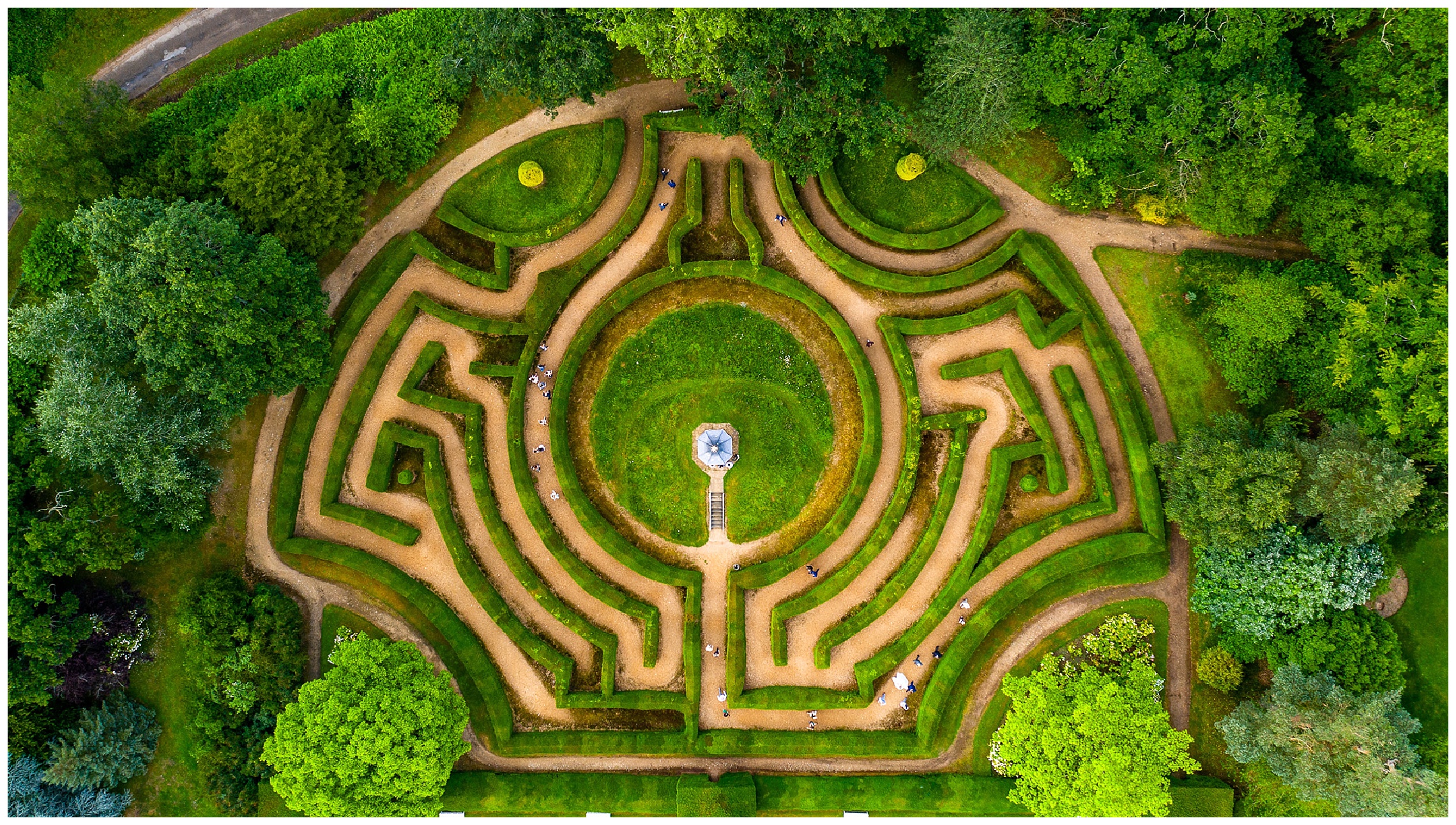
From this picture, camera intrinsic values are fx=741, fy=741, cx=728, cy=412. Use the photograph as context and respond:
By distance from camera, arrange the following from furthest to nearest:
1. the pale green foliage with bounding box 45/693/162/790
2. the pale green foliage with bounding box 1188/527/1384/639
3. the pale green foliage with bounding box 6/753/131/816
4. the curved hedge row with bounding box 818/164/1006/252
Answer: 1. the curved hedge row with bounding box 818/164/1006/252
2. the pale green foliage with bounding box 45/693/162/790
3. the pale green foliage with bounding box 6/753/131/816
4. the pale green foliage with bounding box 1188/527/1384/639

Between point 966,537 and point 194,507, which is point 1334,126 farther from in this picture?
point 194,507

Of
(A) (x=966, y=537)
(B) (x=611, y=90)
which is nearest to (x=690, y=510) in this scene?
(A) (x=966, y=537)

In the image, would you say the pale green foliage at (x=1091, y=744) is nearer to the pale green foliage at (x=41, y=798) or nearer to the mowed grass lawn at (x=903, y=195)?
the mowed grass lawn at (x=903, y=195)

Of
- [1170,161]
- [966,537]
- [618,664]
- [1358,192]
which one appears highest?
[1170,161]

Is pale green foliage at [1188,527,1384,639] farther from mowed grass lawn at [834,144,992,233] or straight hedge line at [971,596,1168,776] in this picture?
mowed grass lawn at [834,144,992,233]

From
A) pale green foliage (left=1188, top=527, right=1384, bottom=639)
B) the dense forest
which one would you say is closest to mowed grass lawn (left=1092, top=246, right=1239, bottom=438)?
the dense forest
